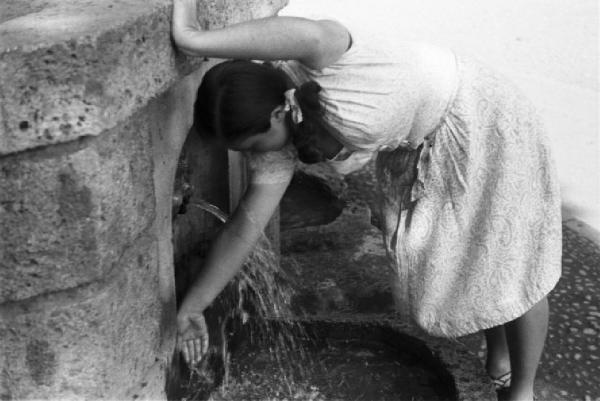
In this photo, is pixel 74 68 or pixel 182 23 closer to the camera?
pixel 74 68

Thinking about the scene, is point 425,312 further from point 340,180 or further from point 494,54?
point 494,54

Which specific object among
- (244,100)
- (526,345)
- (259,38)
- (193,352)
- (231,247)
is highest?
(259,38)

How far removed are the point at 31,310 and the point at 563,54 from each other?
4947 millimetres

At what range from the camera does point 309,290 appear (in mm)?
3342

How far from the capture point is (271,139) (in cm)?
219

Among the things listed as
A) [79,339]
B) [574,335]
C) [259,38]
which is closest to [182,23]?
[259,38]

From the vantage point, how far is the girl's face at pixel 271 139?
2.14m

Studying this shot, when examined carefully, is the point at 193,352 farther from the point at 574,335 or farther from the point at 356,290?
→ the point at 574,335

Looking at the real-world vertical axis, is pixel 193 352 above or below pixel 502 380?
above

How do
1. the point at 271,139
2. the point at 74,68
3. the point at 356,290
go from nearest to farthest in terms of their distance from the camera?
the point at 74,68 < the point at 271,139 < the point at 356,290

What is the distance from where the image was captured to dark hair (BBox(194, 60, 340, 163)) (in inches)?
81.4

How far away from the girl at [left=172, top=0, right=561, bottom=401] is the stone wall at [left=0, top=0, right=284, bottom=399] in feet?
0.54

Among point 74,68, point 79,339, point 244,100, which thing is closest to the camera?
point 74,68

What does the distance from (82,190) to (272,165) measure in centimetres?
64
